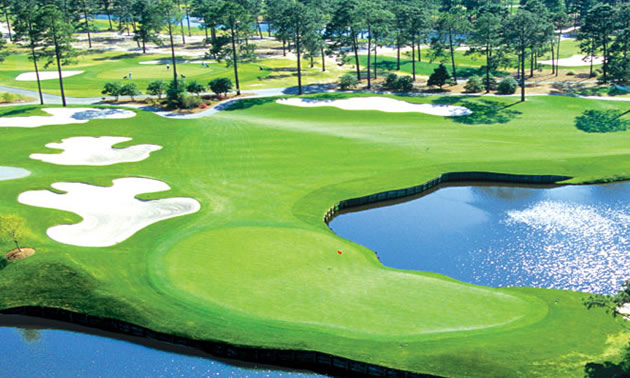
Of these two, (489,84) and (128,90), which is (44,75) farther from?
(489,84)

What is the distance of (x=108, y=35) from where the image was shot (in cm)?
16212

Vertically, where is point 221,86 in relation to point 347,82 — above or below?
above

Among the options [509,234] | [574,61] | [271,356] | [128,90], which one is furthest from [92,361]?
[574,61]

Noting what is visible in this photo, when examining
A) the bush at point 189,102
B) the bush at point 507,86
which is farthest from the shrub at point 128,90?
the bush at point 507,86

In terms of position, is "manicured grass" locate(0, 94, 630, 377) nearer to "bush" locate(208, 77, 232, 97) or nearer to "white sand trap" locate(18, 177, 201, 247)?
"white sand trap" locate(18, 177, 201, 247)

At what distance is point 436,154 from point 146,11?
310 ft

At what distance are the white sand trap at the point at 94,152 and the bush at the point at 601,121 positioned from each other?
5232cm

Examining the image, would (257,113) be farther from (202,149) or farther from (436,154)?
(436,154)

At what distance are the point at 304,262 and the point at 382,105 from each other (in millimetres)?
48202

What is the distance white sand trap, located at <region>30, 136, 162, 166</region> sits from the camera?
60047 millimetres

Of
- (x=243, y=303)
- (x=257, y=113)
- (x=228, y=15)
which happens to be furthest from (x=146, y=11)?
(x=243, y=303)

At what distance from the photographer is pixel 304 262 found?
37.2 m

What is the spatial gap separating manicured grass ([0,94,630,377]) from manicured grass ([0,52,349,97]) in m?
32.7

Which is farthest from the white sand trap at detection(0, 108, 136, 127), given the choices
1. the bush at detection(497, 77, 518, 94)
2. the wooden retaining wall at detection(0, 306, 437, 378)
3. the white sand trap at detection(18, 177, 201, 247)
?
the bush at detection(497, 77, 518, 94)
